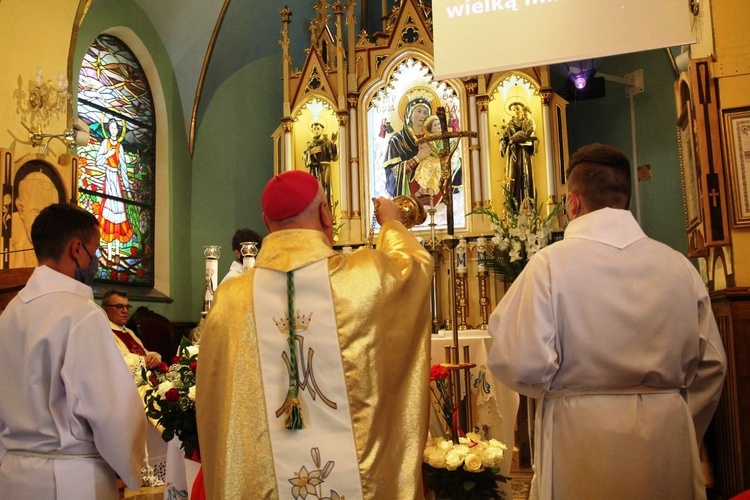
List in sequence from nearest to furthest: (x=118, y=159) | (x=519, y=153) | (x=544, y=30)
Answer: (x=544, y=30)
(x=519, y=153)
(x=118, y=159)

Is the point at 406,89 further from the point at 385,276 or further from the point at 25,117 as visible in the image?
the point at 385,276

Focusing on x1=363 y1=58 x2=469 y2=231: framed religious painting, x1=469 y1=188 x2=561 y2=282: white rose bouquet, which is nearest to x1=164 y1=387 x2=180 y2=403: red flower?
x1=469 y1=188 x2=561 y2=282: white rose bouquet

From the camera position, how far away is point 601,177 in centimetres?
248

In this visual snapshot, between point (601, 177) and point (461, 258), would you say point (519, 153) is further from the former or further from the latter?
point (601, 177)

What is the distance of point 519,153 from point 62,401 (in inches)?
260

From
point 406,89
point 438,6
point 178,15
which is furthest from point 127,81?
point 438,6

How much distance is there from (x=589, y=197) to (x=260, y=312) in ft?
3.79

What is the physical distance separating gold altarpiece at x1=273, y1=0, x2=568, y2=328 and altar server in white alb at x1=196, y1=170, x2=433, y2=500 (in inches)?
229

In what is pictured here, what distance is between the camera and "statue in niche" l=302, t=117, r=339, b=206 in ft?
29.9

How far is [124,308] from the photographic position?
6.50 meters

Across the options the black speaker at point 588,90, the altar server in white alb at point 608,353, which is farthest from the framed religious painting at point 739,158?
the black speaker at point 588,90

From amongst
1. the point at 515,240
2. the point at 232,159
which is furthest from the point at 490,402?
the point at 232,159

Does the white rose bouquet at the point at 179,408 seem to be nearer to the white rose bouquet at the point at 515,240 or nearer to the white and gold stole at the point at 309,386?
the white and gold stole at the point at 309,386

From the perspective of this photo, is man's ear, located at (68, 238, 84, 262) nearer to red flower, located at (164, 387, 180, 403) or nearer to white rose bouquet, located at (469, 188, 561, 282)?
red flower, located at (164, 387, 180, 403)
